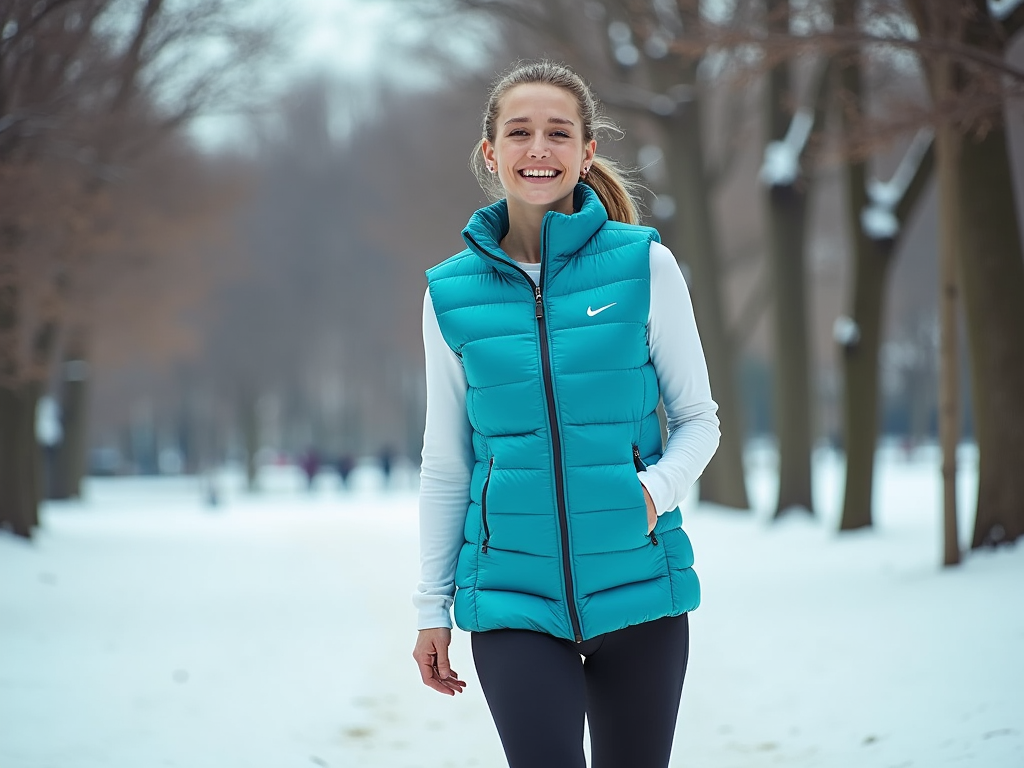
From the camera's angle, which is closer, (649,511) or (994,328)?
(649,511)

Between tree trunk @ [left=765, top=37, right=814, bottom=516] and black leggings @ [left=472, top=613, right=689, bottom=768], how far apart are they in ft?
47.3

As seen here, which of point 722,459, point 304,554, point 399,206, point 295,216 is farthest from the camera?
point 295,216

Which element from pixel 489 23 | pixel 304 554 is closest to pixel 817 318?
pixel 489 23

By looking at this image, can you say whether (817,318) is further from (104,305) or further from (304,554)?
(304,554)

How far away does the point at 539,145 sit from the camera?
117 inches

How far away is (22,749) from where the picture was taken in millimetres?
6215

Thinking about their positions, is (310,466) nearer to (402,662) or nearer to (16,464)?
(16,464)

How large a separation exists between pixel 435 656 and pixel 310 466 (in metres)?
35.8

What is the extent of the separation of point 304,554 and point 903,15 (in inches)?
386

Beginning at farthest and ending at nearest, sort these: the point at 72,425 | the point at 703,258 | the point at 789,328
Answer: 1. the point at 72,425
2. the point at 703,258
3. the point at 789,328

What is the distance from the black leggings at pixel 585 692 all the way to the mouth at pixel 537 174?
101 cm

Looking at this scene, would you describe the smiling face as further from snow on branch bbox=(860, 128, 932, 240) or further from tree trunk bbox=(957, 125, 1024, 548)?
snow on branch bbox=(860, 128, 932, 240)

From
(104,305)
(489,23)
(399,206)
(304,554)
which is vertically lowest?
(304,554)

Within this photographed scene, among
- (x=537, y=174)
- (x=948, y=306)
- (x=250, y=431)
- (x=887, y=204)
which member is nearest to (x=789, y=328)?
(x=887, y=204)
